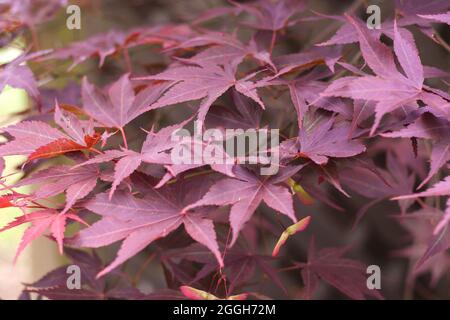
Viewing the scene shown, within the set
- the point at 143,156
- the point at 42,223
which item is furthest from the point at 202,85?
the point at 42,223

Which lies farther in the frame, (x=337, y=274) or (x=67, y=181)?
(x=337, y=274)

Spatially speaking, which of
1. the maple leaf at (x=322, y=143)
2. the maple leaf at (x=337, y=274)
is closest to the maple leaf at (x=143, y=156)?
the maple leaf at (x=322, y=143)

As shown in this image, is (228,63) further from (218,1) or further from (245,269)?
(218,1)

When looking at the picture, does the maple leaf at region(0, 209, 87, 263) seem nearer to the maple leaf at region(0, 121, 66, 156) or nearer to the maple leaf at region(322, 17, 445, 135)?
the maple leaf at region(0, 121, 66, 156)

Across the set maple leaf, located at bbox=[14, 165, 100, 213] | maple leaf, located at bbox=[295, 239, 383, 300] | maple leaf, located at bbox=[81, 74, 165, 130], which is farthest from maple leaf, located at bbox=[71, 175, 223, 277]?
maple leaf, located at bbox=[295, 239, 383, 300]

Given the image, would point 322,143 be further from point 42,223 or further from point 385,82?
point 42,223

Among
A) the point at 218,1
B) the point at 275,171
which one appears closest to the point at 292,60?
the point at 275,171

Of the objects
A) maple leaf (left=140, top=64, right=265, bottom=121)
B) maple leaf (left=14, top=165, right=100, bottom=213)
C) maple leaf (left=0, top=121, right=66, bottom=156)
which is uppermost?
maple leaf (left=140, top=64, right=265, bottom=121)
